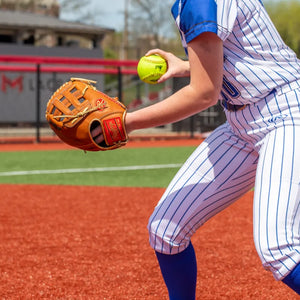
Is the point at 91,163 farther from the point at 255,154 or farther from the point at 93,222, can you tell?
the point at 255,154

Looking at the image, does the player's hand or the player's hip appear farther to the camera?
the player's hand

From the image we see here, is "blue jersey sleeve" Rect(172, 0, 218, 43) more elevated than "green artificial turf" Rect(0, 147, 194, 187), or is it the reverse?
"blue jersey sleeve" Rect(172, 0, 218, 43)

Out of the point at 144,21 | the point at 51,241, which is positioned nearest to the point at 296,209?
the point at 51,241

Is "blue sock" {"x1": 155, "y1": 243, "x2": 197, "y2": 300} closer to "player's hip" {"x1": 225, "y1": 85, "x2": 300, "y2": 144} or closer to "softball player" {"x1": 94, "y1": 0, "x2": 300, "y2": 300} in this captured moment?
"softball player" {"x1": 94, "y1": 0, "x2": 300, "y2": 300}

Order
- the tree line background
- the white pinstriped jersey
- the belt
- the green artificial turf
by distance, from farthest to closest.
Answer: the tree line background → the green artificial turf → the belt → the white pinstriped jersey

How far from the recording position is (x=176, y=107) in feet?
7.13

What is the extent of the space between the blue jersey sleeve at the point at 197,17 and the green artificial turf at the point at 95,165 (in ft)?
19.1

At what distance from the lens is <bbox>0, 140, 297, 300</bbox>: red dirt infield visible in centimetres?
350

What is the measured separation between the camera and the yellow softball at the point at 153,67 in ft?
8.68

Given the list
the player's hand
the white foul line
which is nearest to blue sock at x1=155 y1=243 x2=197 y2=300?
the player's hand

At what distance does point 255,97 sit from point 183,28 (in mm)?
413

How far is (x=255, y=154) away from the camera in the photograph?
258 cm

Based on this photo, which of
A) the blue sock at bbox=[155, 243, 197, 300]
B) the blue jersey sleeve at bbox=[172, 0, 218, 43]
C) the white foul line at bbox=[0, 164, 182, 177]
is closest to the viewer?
the blue jersey sleeve at bbox=[172, 0, 218, 43]

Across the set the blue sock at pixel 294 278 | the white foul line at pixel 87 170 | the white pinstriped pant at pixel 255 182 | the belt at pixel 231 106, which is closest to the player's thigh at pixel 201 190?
the white pinstriped pant at pixel 255 182
